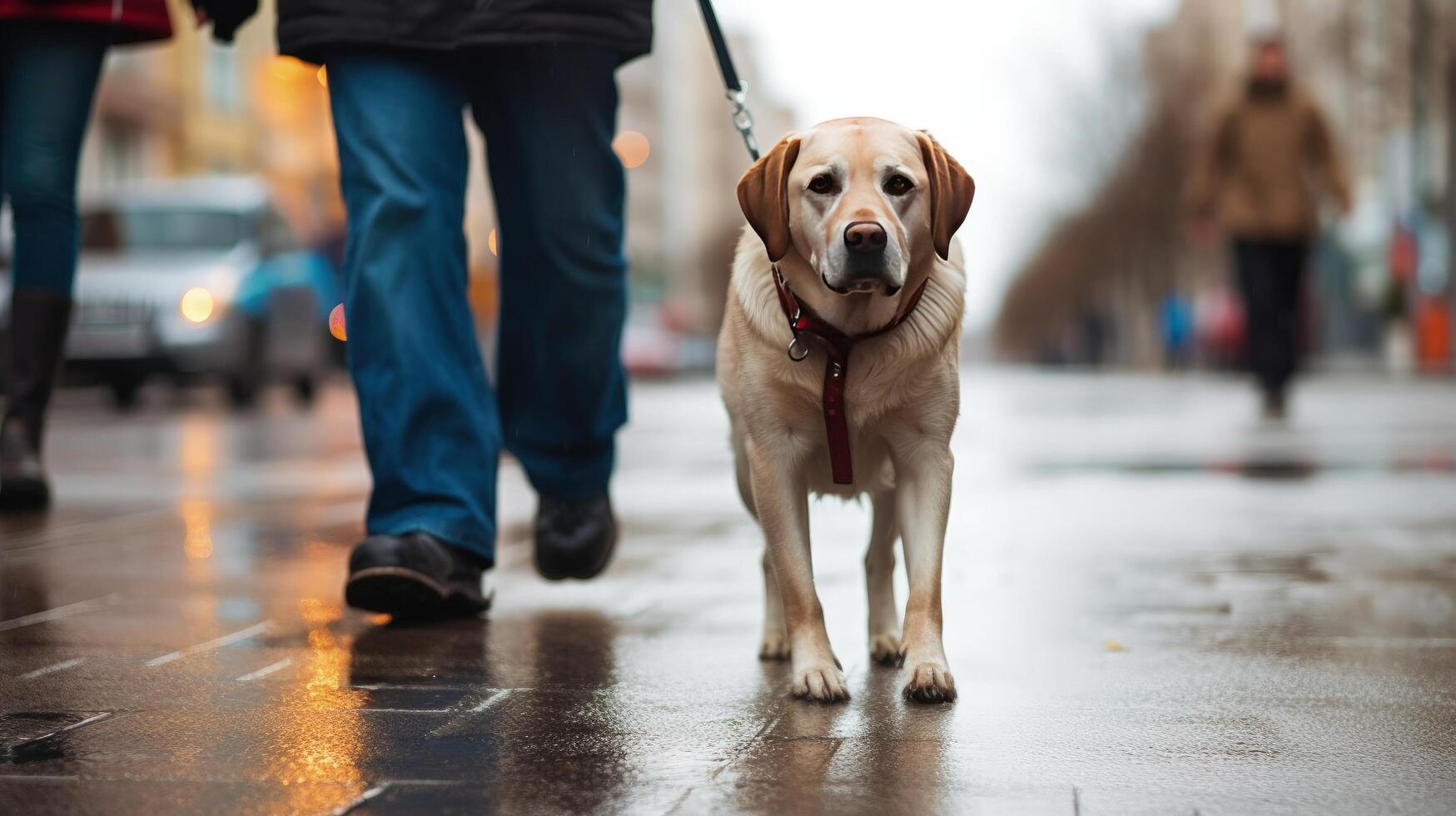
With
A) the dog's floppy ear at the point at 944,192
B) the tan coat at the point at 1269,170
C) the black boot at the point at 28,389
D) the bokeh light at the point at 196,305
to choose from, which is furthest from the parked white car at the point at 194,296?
the dog's floppy ear at the point at 944,192

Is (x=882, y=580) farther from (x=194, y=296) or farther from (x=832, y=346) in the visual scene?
(x=194, y=296)

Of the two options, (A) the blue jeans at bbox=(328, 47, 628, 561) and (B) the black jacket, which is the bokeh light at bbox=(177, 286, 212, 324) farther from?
(B) the black jacket

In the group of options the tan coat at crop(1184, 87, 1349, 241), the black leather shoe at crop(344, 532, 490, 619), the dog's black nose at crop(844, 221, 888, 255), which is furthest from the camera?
the tan coat at crop(1184, 87, 1349, 241)

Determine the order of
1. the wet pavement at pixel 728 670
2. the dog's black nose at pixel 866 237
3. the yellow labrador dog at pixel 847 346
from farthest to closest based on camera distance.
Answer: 1. the yellow labrador dog at pixel 847 346
2. the dog's black nose at pixel 866 237
3. the wet pavement at pixel 728 670

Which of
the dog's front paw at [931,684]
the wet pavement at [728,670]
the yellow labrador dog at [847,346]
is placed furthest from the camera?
the yellow labrador dog at [847,346]

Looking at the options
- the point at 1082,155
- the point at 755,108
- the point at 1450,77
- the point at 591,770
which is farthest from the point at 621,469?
the point at 755,108

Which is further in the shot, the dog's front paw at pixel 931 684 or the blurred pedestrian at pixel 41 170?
the blurred pedestrian at pixel 41 170

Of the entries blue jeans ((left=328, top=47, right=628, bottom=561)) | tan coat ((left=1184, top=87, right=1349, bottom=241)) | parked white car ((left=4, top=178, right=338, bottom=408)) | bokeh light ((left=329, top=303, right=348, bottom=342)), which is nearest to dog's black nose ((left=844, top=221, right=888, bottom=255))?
blue jeans ((left=328, top=47, right=628, bottom=561))

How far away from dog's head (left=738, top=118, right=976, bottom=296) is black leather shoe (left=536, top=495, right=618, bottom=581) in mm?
1030

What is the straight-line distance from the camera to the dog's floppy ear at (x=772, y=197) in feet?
10.8

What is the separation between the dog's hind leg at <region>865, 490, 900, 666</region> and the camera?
3.53 m

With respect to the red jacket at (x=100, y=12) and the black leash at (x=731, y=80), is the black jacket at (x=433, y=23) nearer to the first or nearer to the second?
the black leash at (x=731, y=80)

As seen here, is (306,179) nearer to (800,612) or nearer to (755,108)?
(800,612)

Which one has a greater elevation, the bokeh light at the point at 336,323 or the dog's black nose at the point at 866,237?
the dog's black nose at the point at 866,237
